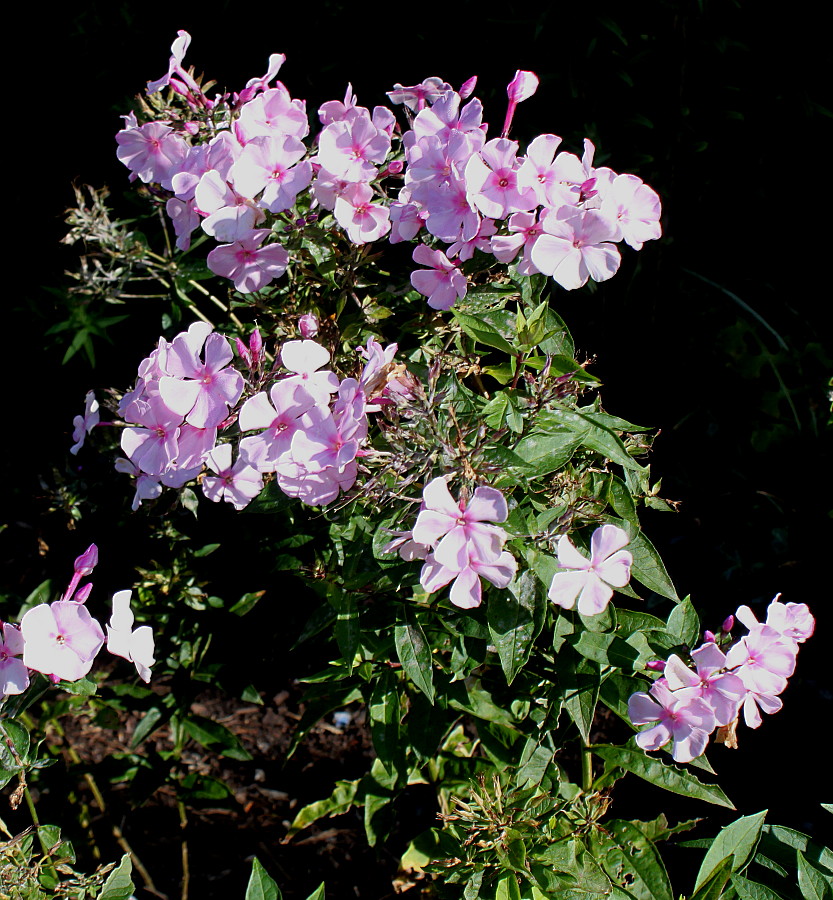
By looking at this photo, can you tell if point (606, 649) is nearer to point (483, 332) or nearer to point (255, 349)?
point (483, 332)

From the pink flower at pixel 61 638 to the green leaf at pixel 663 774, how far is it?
102cm

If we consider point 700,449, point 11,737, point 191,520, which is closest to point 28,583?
point 191,520

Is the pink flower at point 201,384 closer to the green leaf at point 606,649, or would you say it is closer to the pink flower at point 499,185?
the pink flower at point 499,185

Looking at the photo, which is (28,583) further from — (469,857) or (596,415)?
(596,415)

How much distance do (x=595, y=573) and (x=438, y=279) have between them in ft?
1.77

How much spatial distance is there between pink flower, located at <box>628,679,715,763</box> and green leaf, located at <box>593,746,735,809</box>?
212 mm

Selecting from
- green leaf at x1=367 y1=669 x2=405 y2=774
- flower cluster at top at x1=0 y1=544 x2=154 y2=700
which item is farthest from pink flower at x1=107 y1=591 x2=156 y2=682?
green leaf at x1=367 y1=669 x2=405 y2=774

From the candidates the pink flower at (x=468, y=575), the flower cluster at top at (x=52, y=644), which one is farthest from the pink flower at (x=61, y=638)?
the pink flower at (x=468, y=575)

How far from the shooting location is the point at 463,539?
3.42 ft

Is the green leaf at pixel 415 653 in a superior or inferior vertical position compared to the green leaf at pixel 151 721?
superior

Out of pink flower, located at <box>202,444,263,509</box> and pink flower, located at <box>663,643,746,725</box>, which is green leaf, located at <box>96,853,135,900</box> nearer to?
pink flower, located at <box>202,444,263,509</box>

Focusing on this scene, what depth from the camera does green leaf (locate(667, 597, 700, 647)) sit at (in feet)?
4.74

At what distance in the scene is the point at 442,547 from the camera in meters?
1.02

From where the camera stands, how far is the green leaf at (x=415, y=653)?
4.49ft
